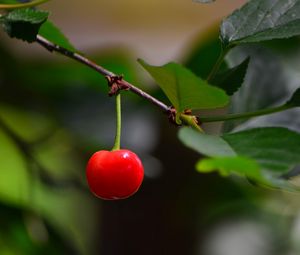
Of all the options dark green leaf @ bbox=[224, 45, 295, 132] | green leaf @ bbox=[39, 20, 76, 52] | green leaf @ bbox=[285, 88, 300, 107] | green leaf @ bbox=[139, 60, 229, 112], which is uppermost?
dark green leaf @ bbox=[224, 45, 295, 132]

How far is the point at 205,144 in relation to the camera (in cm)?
35

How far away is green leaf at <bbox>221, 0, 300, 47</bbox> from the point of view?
46 centimetres

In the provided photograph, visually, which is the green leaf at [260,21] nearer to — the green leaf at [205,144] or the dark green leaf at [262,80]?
the green leaf at [205,144]

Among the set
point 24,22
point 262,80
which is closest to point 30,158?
point 262,80

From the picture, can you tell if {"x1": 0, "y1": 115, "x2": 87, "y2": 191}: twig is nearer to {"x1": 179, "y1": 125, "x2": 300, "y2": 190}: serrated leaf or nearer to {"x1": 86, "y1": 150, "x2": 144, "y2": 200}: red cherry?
{"x1": 86, "y1": 150, "x2": 144, "y2": 200}: red cherry

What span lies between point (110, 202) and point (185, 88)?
97 centimetres

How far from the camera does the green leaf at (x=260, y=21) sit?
456 mm

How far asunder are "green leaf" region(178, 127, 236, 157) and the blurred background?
0.41 metres

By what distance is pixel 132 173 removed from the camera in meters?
0.45

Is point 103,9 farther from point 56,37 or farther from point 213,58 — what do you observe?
point 56,37

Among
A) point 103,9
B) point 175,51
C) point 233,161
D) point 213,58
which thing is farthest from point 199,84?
point 103,9

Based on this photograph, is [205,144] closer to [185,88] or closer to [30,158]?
[185,88]

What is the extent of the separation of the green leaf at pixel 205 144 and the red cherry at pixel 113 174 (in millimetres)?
103

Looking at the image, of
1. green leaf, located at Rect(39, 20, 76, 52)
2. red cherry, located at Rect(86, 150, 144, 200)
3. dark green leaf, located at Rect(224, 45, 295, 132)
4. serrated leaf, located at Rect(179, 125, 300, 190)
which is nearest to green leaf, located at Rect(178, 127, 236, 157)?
serrated leaf, located at Rect(179, 125, 300, 190)
